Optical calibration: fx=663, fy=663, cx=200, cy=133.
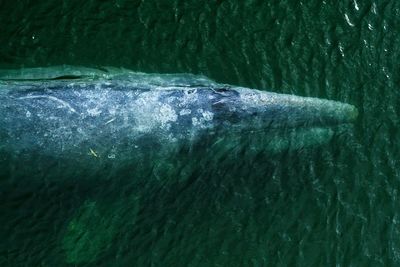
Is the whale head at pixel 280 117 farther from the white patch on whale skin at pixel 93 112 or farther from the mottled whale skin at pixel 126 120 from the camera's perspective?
the white patch on whale skin at pixel 93 112

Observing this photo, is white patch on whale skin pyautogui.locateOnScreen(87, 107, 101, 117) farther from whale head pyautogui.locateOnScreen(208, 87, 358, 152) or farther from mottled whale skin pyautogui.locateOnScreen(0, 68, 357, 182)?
whale head pyautogui.locateOnScreen(208, 87, 358, 152)

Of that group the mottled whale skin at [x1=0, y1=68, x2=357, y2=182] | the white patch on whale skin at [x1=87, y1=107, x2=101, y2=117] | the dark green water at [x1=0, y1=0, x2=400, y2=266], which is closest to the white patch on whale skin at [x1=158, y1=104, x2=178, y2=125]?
the mottled whale skin at [x1=0, y1=68, x2=357, y2=182]

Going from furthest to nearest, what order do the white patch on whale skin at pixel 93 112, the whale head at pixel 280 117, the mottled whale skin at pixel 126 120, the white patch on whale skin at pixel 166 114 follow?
the whale head at pixel 280 117 < the white patch on whale skin at pixel 166 114 < the white patch on whale skin at pixel 93 112 < the mottled whale skin at pixel 126 120

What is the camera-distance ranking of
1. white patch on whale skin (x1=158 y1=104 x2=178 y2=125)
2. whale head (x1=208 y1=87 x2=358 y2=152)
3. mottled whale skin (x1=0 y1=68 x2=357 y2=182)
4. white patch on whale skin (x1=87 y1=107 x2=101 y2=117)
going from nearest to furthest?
mottled whale skin (x1=0 y1=68 x2=357 y2=182) → white patch on whale skin (x1=87 y1=107 x2=101 y2=117) → white patch on whale skin (x1=158 y1=104 x2=178 y2=125) → whale head (x1=208 y1=87 x2=358 y2=152)

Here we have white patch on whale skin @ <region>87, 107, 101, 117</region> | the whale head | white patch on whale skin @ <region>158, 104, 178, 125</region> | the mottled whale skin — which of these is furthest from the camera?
the whale head

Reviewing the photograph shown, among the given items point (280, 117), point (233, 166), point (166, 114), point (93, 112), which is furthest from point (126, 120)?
point (280, 117)

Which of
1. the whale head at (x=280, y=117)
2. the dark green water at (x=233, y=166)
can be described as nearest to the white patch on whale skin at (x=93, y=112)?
the dark green water at (x=233, y=166)

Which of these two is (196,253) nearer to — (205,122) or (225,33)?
(205,122)
